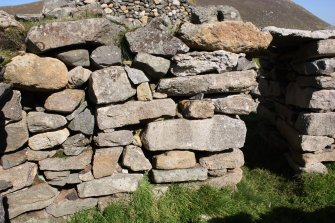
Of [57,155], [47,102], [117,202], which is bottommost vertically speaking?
[117,202]

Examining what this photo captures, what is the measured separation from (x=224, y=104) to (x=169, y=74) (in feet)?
2.59

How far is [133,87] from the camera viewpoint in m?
3.92

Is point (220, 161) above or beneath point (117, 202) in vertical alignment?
above

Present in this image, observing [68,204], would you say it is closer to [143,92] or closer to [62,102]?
[62,102]

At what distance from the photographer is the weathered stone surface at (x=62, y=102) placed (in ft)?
11.9

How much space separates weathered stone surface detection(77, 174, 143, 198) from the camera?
3893mm

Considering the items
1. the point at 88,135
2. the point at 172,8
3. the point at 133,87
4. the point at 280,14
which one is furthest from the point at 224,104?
the point at 280,14

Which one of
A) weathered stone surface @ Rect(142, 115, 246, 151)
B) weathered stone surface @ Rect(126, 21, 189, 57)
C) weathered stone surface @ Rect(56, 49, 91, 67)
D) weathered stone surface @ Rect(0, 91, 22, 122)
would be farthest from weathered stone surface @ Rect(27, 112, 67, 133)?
weathered stone surface @ Rect(126, 21, 189, 57)

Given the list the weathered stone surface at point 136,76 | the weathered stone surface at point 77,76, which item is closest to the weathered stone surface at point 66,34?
the weathered stone surface at point 77,76

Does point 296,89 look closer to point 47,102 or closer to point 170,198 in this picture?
point 170,198

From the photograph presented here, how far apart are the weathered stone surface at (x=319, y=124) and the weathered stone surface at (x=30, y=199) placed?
12.2 feet

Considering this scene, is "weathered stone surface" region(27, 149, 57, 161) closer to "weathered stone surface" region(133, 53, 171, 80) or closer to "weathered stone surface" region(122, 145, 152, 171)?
"weathered stone surface" region(122, 145, 152, 171)

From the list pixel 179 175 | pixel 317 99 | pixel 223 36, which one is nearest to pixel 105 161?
pixel 179 175

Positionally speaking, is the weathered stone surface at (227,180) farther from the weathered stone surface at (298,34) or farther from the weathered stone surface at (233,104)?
the weathered stone surface at (298,34)
